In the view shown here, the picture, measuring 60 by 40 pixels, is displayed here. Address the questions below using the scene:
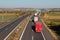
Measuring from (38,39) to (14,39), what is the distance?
3.61 m

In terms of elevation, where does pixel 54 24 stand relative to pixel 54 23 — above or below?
above

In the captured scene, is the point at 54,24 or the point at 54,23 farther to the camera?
the point at 54,23

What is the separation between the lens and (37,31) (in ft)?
125

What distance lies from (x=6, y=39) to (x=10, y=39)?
63 cm

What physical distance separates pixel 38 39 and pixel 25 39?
1982 millimetres

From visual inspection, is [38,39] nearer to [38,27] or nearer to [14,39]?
[14,39]

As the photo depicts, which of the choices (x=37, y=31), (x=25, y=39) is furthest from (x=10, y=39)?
(x=37, y=31)

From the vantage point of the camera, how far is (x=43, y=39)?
27844 millimetres

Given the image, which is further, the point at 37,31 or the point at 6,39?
the point at 37,31

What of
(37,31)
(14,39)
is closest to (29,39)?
(14,39)

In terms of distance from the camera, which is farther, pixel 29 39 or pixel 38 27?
pixel 38 27

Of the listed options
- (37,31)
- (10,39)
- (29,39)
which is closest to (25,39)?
(29,39)

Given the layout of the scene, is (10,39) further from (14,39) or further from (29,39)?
(29,39)

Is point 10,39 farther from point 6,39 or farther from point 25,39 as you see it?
point 25,39
